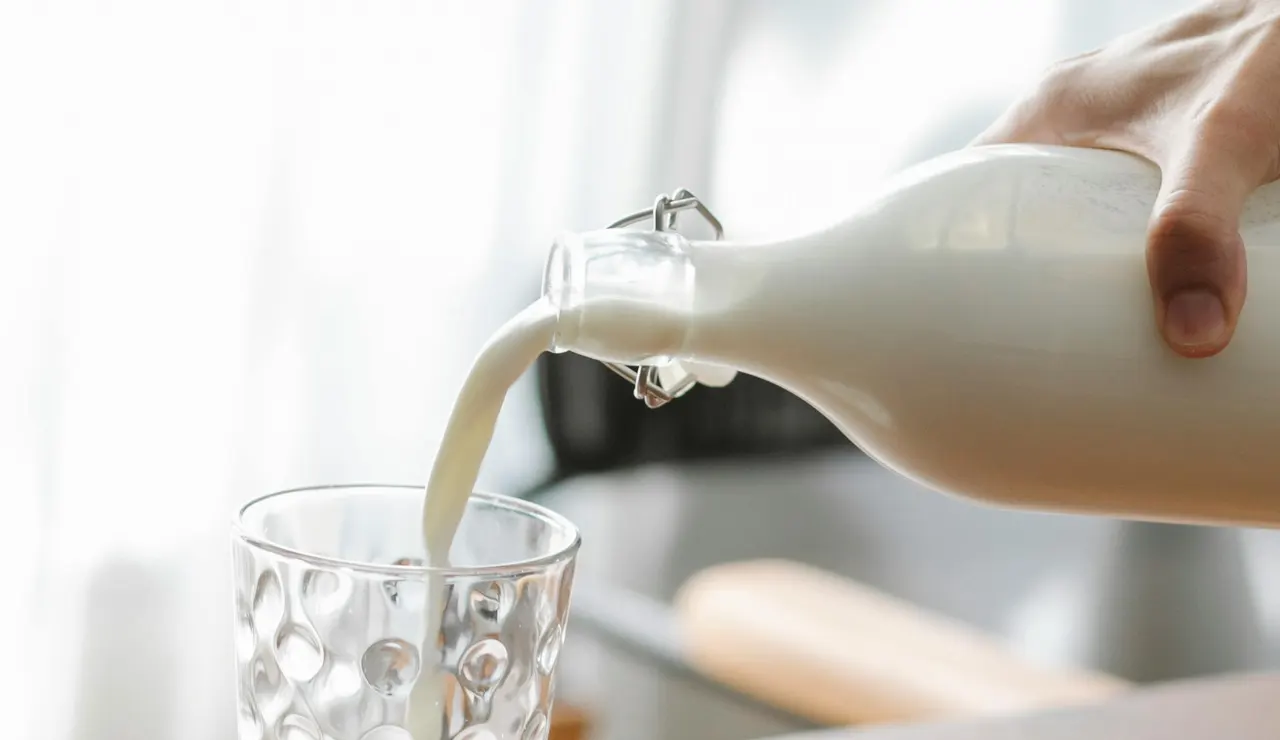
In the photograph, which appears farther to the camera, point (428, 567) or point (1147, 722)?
point (1147, 722)

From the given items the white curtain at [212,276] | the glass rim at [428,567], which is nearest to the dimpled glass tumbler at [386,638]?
the glass rim at [428,567]

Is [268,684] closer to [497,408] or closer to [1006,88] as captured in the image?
[497,408]

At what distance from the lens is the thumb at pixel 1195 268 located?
1.28 feet

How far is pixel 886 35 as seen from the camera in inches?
84.2

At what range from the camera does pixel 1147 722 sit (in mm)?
594

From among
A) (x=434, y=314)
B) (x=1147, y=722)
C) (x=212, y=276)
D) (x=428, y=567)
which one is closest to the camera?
(x=428, y=567)

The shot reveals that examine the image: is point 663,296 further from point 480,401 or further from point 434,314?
point 434,314

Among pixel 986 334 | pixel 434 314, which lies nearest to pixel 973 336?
pixel 986 334

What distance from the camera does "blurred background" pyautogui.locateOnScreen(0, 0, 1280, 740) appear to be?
1.34 m

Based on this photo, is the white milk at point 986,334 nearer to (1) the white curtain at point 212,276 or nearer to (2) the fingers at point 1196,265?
(2) the fingers at point 1196,265

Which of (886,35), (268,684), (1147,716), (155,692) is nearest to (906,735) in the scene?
(1147,716)

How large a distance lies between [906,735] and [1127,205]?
0.23 m

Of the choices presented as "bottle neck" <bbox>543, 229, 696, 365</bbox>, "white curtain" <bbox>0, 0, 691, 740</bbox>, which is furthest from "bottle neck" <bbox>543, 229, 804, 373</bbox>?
"white curtain" <bbox>0, 0, 691, 740</bbox>

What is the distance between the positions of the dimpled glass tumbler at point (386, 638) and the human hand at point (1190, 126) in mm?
193
